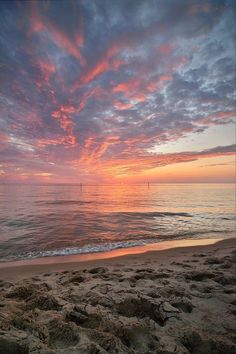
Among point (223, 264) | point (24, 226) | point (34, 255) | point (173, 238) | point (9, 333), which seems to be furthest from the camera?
point (24, 226)

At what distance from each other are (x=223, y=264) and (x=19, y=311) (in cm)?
574

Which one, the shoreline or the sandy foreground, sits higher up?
the sandy foreground

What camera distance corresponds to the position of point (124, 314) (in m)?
3.68

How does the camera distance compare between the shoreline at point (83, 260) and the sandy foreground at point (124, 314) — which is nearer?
the sandy foreground at point (124, 314)

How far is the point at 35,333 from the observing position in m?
2.83

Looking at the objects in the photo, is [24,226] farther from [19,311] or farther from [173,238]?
[19,311]

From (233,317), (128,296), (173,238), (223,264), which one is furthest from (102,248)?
(233,317)

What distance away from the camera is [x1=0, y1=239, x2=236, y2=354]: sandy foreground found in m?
2.77

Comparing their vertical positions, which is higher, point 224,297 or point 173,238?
point 224,297

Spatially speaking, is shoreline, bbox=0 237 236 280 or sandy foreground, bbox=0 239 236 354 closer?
sandy foreground, bbox=0 239 236 354

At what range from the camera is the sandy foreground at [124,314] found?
9.09ft

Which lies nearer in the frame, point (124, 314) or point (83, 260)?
point (124, 314)

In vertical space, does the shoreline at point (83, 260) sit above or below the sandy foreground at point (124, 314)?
below

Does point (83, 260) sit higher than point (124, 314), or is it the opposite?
point (124, 314)
